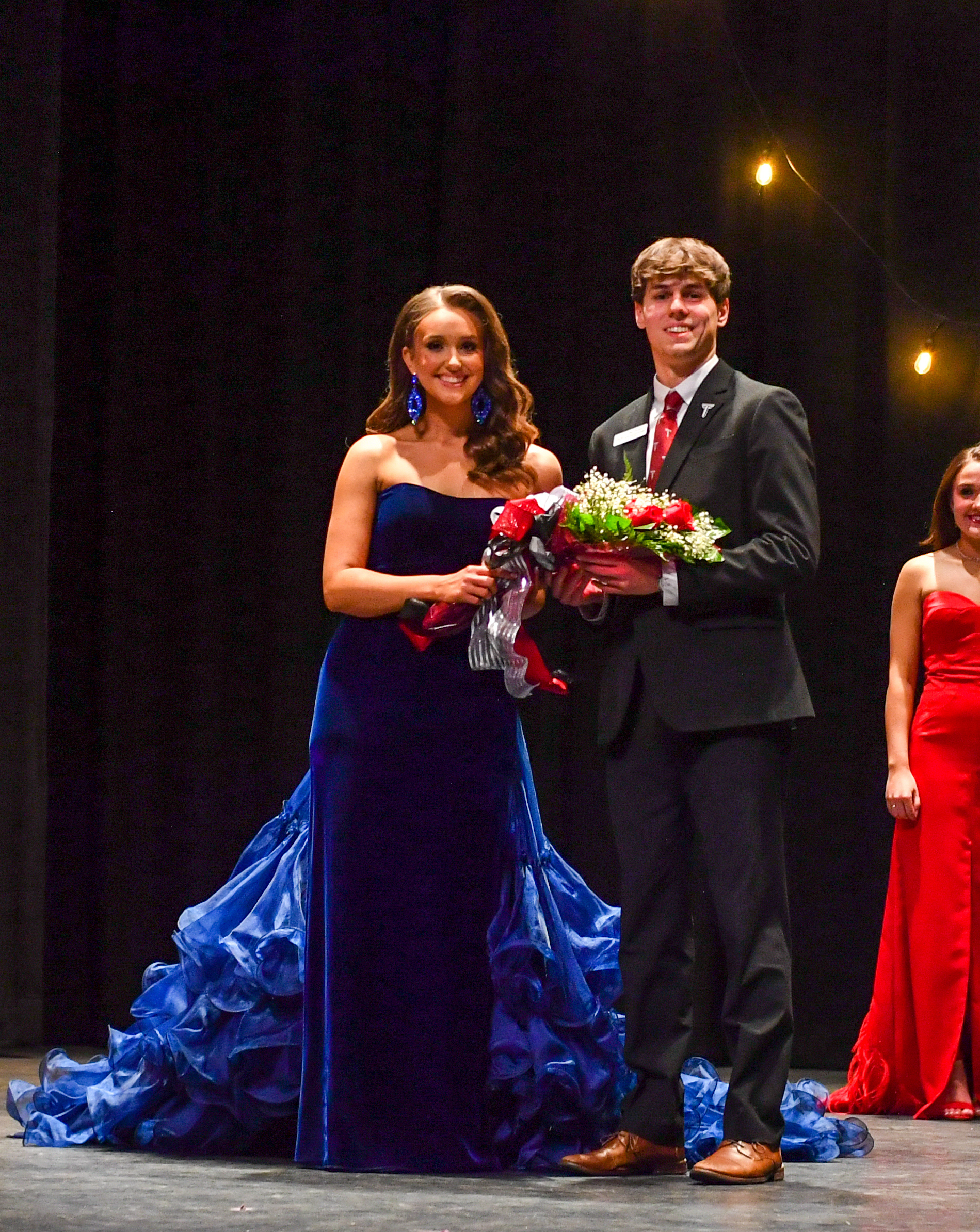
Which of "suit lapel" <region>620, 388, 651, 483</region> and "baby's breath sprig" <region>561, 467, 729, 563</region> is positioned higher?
"suit lapel" <region>620, 388, 651, 483</region>

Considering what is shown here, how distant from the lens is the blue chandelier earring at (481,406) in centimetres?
335

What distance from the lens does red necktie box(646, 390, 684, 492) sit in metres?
3.12

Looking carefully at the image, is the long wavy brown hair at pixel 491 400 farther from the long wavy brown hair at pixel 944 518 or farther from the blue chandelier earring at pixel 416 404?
the long wavy brown hair at pixel 944 518

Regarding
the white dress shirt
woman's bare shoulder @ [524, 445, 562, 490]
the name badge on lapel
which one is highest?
the white dress shirt

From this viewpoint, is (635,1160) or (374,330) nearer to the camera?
(635,1160)

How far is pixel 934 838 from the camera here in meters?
4.47

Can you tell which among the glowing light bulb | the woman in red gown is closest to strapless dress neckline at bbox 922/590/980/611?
the woman in red gown

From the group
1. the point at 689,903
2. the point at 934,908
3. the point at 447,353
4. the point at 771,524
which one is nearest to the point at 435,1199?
the point at 689,903

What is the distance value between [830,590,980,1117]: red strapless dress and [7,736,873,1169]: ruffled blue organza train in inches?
36.7

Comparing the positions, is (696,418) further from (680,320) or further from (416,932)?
(416,932)

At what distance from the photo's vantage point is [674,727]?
9.69 feet

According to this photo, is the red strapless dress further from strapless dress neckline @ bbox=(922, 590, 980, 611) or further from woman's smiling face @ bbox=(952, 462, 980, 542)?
woman's smiling face @ bbox=(952, 462, 980, 542)

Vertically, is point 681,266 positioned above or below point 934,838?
above

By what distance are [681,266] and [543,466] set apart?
529 mm
